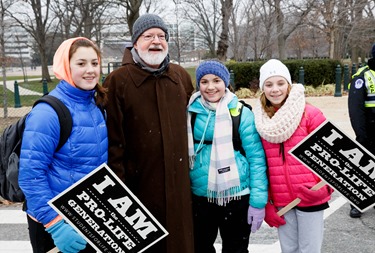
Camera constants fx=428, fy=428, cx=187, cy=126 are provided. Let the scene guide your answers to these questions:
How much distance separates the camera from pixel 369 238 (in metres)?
4.33

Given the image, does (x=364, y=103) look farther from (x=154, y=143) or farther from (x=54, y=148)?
(x=54, y=148)

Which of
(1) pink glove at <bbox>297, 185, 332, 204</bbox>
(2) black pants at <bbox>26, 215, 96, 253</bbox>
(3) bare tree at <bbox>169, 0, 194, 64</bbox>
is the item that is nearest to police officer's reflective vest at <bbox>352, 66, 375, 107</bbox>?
(1) pink glove at <bbox>297, 185, 332, 204</bbox>

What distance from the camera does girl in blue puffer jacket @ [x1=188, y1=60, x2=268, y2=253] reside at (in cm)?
299

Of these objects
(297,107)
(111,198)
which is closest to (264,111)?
(297,107)

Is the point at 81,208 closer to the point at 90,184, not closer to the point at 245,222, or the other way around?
the point at 90,184

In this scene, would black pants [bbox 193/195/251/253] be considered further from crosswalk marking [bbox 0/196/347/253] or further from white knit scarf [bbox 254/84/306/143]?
crosswalk marking [bbox 0/196/347/253]

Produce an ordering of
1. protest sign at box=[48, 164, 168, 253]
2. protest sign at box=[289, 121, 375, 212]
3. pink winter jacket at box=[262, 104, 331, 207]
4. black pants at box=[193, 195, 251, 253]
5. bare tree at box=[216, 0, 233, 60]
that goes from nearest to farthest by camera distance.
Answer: protest sign at box=[48, 164, 168, 253] < protest sign at box=[289, 121, 375, 212] < pink winter jacket at box=[262, 104, 331, 207] < black pants at box=[193, 195, 251, 253] < bare tree at box=[216, 0, 233, 60]

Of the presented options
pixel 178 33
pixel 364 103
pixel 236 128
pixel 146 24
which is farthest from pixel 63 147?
pixel 178 33

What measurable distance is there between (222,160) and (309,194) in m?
0.63

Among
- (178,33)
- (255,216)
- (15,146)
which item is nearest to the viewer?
(15,146)

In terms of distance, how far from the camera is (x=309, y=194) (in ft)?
9.55

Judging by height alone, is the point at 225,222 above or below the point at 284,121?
below

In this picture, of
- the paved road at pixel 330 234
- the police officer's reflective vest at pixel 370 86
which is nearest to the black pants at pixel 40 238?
the paved road at pixel 330 234

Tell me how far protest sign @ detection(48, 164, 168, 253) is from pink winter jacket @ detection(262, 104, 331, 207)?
0.89 metres
